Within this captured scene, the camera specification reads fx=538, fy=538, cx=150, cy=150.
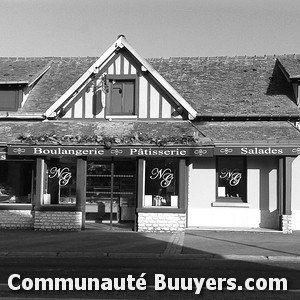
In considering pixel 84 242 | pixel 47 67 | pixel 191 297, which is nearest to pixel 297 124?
pixel 84 242

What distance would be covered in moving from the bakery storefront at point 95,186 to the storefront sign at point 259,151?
22.9 inches

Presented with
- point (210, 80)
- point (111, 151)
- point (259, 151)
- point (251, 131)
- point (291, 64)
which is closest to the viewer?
point (259, 151)

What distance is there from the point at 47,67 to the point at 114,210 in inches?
290

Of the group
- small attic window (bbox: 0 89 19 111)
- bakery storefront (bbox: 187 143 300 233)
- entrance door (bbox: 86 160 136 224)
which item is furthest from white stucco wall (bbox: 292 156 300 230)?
small attic window (bbox: 0 89 19 111)

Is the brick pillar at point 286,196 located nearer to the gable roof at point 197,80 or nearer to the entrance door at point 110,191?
the gable roof at point 197,80

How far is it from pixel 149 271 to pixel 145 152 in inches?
279

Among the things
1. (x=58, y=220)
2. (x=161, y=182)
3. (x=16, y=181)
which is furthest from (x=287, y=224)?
(x=16, y=181)

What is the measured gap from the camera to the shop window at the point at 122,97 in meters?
19.5

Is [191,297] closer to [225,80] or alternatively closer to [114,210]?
[114,210]

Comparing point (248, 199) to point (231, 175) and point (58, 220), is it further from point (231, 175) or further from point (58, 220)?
point (58, 220)

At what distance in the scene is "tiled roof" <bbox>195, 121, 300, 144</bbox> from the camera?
57.9 feet

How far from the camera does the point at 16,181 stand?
19312 millimetres

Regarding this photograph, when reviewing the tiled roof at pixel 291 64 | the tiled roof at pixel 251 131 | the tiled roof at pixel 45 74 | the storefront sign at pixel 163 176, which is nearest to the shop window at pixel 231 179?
the tiled roof at pixel 251 131

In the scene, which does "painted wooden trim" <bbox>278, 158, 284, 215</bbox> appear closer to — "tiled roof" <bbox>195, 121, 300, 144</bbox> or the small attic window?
"tiled roof" <bbox>195, 121, 300, 144</bbox>
